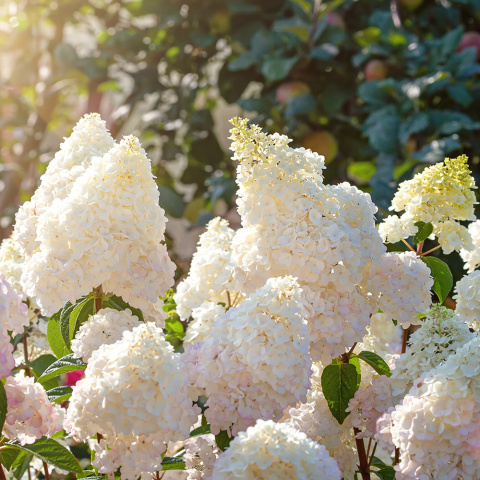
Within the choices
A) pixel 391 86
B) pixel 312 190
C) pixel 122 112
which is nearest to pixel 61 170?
pixel 312 190

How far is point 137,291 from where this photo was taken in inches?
26.2

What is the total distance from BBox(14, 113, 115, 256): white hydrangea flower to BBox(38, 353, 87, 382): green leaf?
128 millimetres

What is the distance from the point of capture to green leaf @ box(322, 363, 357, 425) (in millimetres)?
675

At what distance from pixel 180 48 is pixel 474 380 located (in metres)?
1.56

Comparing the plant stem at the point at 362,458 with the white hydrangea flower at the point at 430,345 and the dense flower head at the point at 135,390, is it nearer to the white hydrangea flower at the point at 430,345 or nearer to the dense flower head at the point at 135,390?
the white hydrangea flower at the point at 430,345

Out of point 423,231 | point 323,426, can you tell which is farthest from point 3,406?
point 423,231

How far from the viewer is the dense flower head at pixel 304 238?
622 mm

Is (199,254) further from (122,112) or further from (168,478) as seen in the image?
(122,112)

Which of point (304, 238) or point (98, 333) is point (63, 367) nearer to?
point (98, 333)

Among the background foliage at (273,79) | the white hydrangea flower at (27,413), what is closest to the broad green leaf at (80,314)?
the white hydrangea flower at (27,413)

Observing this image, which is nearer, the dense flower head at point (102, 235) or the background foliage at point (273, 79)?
the dense flower head at point (102, 235)

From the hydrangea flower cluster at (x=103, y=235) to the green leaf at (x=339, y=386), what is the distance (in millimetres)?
193

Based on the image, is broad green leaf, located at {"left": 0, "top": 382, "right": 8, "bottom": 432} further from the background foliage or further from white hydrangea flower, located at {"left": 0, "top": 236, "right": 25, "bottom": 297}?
the background foliage

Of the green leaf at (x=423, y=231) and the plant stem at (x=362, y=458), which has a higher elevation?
the green leaf at (x=423, y=231)
